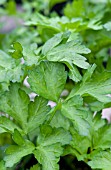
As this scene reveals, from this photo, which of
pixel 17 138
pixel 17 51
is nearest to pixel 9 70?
pixel 17 51

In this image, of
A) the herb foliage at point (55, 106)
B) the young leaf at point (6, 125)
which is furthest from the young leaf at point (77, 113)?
the young leaf at point (6, 125)

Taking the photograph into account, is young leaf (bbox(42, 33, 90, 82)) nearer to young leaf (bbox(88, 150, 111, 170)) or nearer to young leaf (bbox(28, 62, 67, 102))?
young leaf (bbox(28, 62, 67, 102))

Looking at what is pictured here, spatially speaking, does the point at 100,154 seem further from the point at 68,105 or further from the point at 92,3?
the point at 92,3

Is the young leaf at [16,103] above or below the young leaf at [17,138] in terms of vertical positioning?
above

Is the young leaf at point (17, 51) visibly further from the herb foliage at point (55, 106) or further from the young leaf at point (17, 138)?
the young leaf at point (17, 138)

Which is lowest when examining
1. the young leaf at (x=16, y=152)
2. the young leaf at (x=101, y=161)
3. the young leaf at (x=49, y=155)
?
the young leaf at (x=101, y=161)

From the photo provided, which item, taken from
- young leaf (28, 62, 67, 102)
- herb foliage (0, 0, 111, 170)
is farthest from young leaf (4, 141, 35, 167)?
young leaf (28, 62, 67, 102)
